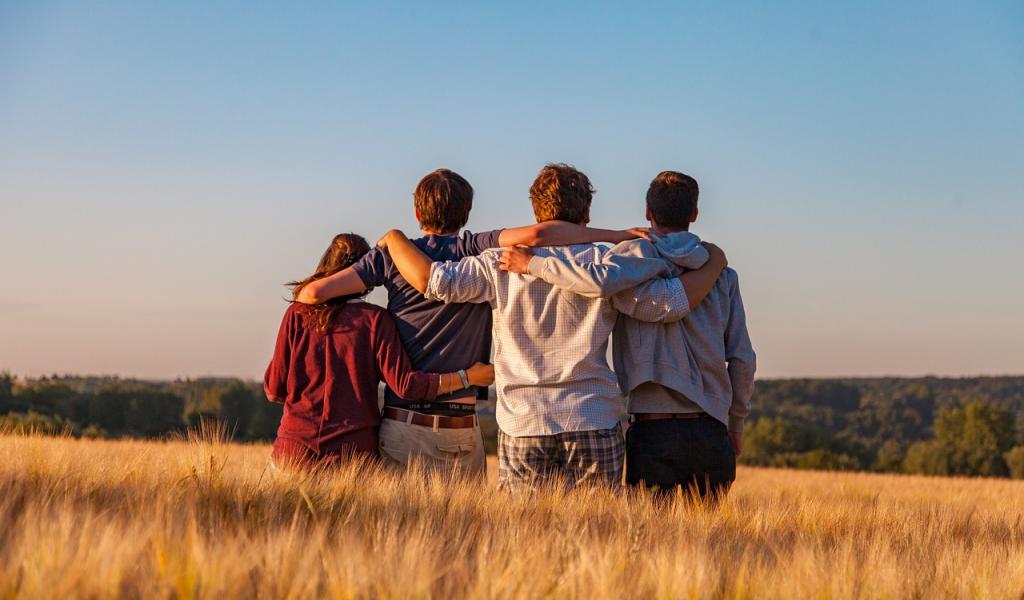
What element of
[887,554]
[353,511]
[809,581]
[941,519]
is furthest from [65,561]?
[941,519]

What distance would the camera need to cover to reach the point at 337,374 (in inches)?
233

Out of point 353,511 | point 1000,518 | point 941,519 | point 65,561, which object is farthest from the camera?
point 1000,518

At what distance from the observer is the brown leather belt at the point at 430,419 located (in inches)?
230

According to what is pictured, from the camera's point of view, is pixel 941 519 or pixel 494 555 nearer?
pixel 494 555

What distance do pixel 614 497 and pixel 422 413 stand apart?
4.14ft

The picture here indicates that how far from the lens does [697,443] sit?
579 centimetres

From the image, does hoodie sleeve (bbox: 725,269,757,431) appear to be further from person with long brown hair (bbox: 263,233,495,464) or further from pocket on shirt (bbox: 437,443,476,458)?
pocket on shirt (bbox: 437,443,476,458)

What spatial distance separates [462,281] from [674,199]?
4.45 feet

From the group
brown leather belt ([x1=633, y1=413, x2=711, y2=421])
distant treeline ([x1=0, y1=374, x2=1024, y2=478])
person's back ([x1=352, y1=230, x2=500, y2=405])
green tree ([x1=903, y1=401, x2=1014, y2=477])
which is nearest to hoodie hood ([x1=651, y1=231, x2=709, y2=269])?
brown leather belt ([x1=633, y1=413, x2=711, y2=421])

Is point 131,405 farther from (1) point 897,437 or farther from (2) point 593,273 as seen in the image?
(1) point 897,437

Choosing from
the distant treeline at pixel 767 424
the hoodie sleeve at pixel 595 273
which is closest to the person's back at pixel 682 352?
the hoodie sleeve at pixel 595 273

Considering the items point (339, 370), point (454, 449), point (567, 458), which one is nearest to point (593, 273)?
point (567, 458)

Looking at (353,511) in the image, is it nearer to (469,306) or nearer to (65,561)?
(65,561)

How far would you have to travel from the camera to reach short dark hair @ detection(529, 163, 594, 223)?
5703 mm
